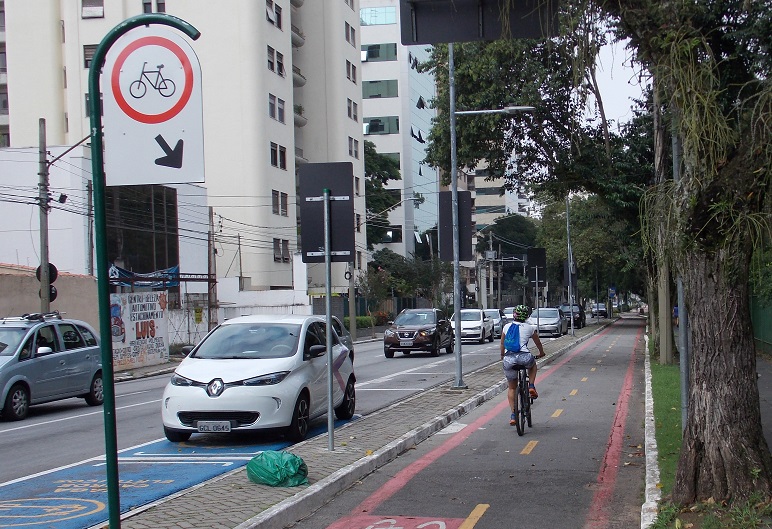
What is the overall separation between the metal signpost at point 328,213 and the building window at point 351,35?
161ft

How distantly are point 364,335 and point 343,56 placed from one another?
18.1 m

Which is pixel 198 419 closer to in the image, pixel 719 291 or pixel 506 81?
pixel 719 291

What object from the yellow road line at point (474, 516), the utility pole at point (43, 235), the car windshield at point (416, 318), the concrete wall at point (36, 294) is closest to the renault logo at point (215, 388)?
the yellow road line at point (474, 516)

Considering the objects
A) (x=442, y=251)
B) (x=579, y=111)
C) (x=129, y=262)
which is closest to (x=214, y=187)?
(x=129, y=262)

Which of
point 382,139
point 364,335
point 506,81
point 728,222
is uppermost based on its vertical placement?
point 382,139

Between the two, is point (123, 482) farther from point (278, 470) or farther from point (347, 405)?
point (347, 405)

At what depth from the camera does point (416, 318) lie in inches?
1264

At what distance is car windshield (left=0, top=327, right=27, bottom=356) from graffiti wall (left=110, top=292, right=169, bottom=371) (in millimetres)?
12092

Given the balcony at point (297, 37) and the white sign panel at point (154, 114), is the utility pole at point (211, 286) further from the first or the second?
the white sign panel at point (154, 114)

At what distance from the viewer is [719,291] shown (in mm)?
6688

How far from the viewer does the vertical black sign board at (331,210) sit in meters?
10.2

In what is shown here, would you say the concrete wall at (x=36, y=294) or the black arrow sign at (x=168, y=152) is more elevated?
the black arrow sign at (x=168, y=152)

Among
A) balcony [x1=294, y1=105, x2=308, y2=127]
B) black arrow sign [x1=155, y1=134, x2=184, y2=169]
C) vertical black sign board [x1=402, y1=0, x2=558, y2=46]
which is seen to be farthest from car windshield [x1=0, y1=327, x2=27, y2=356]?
balcony [x1=294, y1=105, x2=308, y2=127]

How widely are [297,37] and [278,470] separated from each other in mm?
47105
